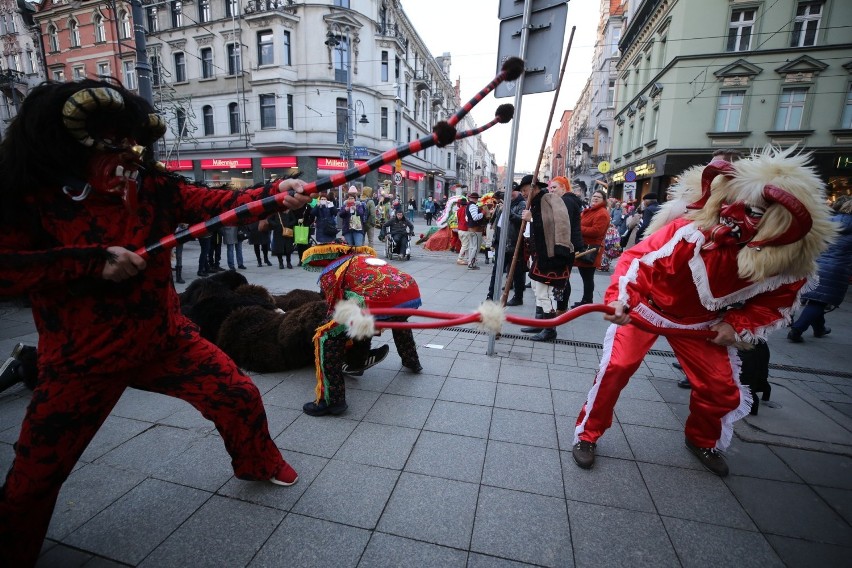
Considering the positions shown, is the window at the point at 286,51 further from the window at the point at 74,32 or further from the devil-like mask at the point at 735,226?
the devil-like mask at the point at 735,226

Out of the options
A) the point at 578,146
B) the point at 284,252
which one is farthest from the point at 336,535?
the point at 578,146

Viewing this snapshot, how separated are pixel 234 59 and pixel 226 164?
20.7 ft

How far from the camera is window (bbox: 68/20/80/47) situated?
26.5 m

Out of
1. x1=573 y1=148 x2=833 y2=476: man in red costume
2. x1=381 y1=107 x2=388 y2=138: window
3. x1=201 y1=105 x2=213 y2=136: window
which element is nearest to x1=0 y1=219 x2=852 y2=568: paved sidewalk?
x1=573 y1=148 x2=833 y2=476: man in red costume

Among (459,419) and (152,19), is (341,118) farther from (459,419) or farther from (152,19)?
(459,419)

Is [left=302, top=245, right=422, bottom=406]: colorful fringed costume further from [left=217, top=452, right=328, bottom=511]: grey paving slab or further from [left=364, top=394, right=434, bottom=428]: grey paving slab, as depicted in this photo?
[left=217, top=452, right=328, bottom=511]: grey paving slab

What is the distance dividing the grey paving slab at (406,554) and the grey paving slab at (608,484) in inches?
31.3

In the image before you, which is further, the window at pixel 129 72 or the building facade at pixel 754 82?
the window at pixel 129 72

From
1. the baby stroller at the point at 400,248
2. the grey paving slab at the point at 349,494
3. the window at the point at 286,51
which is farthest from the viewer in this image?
the window at the point at 286,51

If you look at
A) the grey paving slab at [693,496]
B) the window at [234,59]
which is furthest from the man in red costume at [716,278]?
the window at [234,59]

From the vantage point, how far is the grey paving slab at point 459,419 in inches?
113

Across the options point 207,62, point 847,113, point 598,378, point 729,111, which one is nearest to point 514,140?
point 598,378

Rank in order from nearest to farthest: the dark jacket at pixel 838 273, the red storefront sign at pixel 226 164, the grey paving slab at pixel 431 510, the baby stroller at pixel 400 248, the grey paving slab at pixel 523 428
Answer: the grey paving slab at pixel 431 510 < the grey paving slab at pixel 523 428 < the dark jacket at pixel 838 273 < the baby stroller at pixel 400 248 < the red storefront sign at pixel 226 164

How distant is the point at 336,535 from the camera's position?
1.94 m
